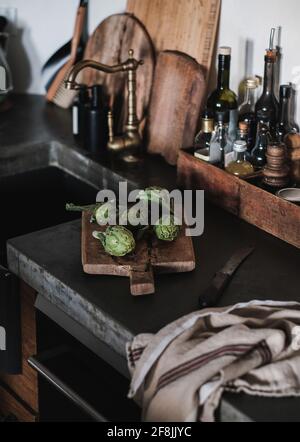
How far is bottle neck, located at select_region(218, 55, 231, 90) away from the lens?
6.35ft

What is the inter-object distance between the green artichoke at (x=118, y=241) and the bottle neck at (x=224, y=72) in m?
0.58

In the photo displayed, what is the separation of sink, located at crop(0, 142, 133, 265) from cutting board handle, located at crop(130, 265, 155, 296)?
2.11ft

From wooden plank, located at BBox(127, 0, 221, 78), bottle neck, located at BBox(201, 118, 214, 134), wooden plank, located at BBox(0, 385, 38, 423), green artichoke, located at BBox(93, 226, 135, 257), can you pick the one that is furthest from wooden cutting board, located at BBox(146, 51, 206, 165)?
wooden plank, located at BBox(0, 385, 38, 423)

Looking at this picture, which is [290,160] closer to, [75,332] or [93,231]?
[93,231]

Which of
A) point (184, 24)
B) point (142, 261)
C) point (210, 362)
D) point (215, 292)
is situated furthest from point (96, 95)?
point (210, 362)

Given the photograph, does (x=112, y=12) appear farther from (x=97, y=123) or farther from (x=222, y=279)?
(x=222, y=279)

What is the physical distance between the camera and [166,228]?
65.4 inches

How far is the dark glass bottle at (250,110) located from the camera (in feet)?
6.36

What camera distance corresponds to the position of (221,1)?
81.4 inches

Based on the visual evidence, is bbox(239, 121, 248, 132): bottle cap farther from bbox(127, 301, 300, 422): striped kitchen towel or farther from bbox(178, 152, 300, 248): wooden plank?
bbox(127, 301, 300, 422): striped kitchen towel

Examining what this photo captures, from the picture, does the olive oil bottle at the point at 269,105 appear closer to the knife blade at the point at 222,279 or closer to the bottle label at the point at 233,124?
the bottle label at the point at 233,124
